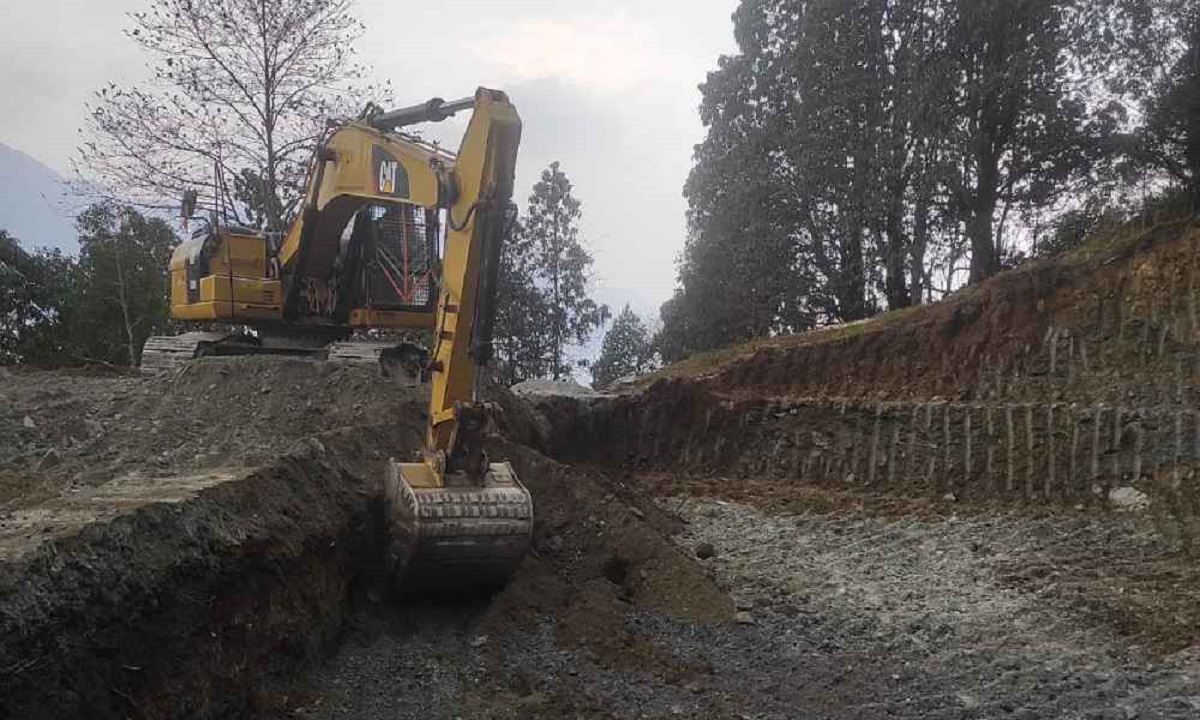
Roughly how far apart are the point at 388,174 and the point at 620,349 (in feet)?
69.2

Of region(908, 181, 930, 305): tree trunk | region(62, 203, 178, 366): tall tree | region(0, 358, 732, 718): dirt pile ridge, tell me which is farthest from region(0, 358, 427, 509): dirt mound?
region(62, 203, 178, 366): tall tree

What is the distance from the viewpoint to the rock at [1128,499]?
8.50 metres

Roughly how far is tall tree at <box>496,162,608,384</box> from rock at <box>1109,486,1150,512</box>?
20.0 m

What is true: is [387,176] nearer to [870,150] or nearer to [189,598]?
[189,598]

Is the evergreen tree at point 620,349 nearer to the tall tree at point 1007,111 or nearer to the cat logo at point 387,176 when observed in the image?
the tall tree at point 1007,111

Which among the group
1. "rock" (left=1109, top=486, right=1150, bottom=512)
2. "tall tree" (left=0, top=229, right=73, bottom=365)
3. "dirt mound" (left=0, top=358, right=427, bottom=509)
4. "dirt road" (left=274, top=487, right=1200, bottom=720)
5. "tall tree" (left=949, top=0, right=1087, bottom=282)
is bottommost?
"dirt road" (left=274, top=487, right=1200, bottom=720)

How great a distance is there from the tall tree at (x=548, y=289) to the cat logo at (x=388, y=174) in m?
20.2

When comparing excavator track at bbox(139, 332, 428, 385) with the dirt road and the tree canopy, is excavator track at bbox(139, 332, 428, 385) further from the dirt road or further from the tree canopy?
the tree canopy

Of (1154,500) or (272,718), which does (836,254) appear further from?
(272,718)

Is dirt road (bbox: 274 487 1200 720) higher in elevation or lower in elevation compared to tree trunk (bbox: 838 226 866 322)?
lower

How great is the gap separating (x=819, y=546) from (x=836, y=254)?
10.9 meters

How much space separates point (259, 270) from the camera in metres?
9.91

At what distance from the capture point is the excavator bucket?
573 centimetres

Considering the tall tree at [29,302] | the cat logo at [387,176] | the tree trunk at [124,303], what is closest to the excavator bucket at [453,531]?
the cat logo at [387,176]
